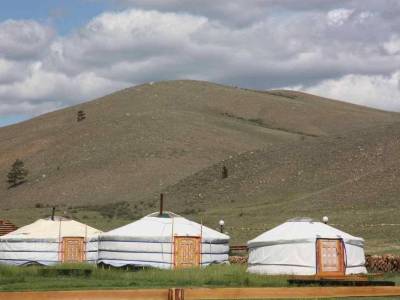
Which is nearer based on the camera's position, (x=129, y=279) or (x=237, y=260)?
(x=129, y=279)

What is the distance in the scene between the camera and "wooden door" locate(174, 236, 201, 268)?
25.3 m

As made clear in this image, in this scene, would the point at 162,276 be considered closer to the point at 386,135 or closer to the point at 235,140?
the point at 386,135

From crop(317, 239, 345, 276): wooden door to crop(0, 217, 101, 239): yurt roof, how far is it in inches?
341

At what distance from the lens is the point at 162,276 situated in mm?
20812

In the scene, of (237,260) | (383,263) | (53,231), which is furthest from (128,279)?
(53,231)

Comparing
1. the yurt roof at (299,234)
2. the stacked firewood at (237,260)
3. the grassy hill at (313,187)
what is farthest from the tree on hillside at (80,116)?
the yurt roof at (299,234)

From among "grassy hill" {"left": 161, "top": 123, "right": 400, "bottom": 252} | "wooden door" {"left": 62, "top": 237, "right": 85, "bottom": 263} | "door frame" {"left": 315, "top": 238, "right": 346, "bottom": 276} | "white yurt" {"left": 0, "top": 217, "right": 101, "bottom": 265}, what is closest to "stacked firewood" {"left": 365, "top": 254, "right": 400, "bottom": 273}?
"door frame" {"left": 315, "top": 238, "right": 346, "bottom": 276}

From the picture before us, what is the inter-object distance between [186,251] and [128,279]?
5.41 metres

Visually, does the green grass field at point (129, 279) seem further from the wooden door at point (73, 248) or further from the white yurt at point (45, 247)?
the wooden door at point (73, 248)

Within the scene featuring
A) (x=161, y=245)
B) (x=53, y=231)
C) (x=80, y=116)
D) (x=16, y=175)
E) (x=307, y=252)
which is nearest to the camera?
(x=307, y=252)

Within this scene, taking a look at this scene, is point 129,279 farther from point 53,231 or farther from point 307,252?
point 53,231

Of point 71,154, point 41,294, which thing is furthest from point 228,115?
point 41,294

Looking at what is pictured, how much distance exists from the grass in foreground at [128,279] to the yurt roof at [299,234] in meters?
1.03

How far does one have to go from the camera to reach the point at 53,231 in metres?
28.8
